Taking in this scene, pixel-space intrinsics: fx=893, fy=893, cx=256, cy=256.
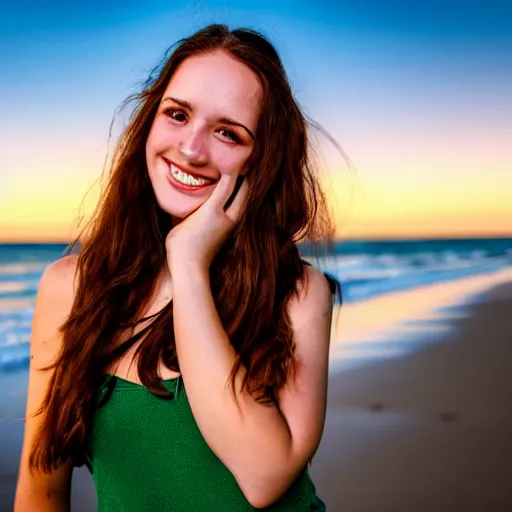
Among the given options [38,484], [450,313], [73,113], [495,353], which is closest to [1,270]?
[73,113]

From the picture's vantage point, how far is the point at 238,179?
1751 mm

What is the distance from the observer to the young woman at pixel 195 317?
5.03 feet

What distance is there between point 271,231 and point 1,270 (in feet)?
28.8

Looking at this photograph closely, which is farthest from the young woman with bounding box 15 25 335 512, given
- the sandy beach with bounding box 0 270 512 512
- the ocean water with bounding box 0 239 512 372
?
the ocean water with bounding box 0 239 512 372

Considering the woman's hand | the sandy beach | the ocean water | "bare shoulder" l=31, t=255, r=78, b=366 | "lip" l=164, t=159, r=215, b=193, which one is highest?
"lip" l=164, t=159, r=215, b=193

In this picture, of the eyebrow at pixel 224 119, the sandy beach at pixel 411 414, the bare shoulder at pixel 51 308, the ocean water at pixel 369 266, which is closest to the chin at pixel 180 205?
the eyebrow at pixel 224 119

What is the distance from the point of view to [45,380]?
1754 mm

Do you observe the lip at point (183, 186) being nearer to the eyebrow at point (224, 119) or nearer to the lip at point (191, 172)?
the lip at point (191, 172)

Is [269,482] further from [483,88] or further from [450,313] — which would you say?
[483,88]

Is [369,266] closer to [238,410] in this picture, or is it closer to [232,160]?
[232,160]

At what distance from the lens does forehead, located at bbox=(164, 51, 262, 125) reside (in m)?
1.69

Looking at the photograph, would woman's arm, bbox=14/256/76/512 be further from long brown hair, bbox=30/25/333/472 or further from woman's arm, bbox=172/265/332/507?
woman's arm, bbox=172/265/332/507

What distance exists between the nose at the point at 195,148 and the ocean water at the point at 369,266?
595cm

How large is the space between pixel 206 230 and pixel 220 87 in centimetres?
27
